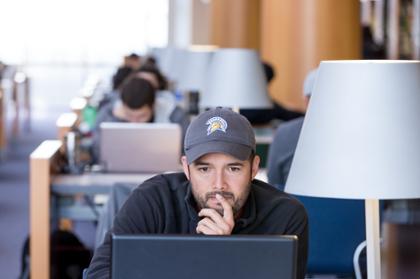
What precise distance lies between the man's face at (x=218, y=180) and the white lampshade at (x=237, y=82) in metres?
2.71

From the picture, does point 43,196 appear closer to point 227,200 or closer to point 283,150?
point 283,150

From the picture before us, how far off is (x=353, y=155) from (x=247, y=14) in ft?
38.4

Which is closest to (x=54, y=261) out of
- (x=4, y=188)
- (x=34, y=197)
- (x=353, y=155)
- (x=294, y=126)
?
(x=34, y=197)

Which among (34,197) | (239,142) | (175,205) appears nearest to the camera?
(239,142)

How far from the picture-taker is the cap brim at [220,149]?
8.11ft

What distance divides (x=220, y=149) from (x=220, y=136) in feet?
0.10

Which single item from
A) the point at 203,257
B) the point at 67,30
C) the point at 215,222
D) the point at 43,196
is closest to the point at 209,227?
the point at 215,222

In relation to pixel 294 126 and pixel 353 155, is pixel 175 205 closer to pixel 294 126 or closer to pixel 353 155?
pixel 353 155

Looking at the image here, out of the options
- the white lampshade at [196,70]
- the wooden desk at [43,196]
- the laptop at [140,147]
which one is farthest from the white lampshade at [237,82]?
the white lampshade at [196,70]

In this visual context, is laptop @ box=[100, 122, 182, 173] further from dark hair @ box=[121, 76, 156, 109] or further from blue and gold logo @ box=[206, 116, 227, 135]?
blue and gold logo @ box=[206, 116, 227, 135]

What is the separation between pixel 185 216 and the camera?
2631 millimetres

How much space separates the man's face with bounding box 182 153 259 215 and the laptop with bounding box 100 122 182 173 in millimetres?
2541

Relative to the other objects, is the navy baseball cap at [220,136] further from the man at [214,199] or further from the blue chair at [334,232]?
the blue chair at [334,232]

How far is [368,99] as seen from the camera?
2314 mm
